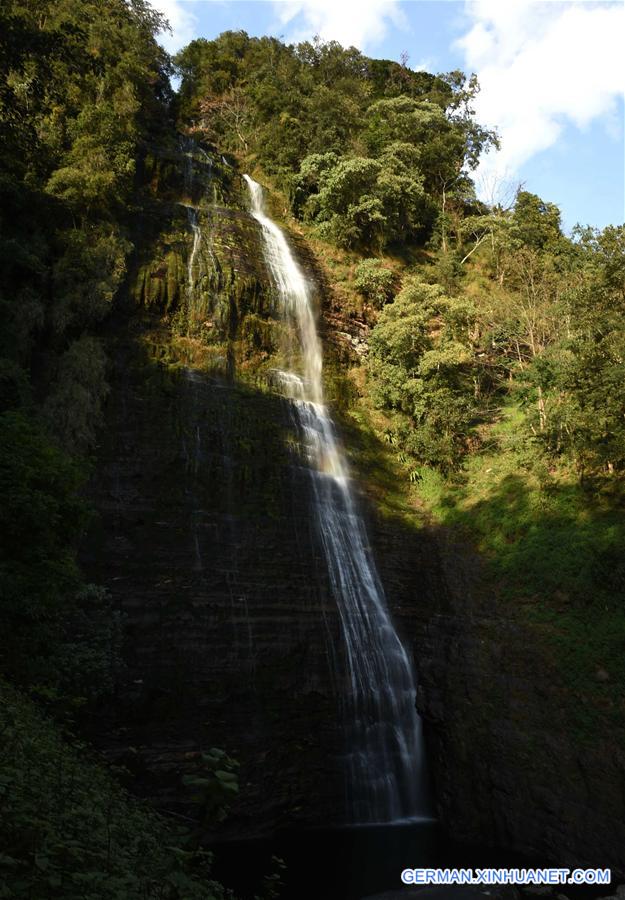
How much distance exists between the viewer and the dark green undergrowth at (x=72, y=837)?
346 centimetres

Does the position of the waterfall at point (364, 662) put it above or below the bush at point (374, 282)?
below

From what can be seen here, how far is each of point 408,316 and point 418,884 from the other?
754 inches

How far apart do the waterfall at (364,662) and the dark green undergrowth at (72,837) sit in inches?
308

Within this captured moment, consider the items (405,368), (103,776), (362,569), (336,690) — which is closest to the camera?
(103,776)

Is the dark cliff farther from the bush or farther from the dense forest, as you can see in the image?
the bush

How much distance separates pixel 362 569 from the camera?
56.0 feet

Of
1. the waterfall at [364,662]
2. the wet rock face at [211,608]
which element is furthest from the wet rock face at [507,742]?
the wet rock face at [211,608]

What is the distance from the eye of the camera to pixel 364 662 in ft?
48.7

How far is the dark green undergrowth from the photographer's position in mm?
3455

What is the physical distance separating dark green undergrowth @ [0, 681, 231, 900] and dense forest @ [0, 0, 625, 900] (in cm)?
3

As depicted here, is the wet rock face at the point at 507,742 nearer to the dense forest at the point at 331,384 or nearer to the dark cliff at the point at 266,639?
the dark cliff at the point at 266,639

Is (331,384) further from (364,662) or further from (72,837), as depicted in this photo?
(72,837)

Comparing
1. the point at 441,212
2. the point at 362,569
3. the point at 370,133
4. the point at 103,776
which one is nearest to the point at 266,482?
the point at 362,569

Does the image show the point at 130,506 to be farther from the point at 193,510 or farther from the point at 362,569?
the point at 362,569
